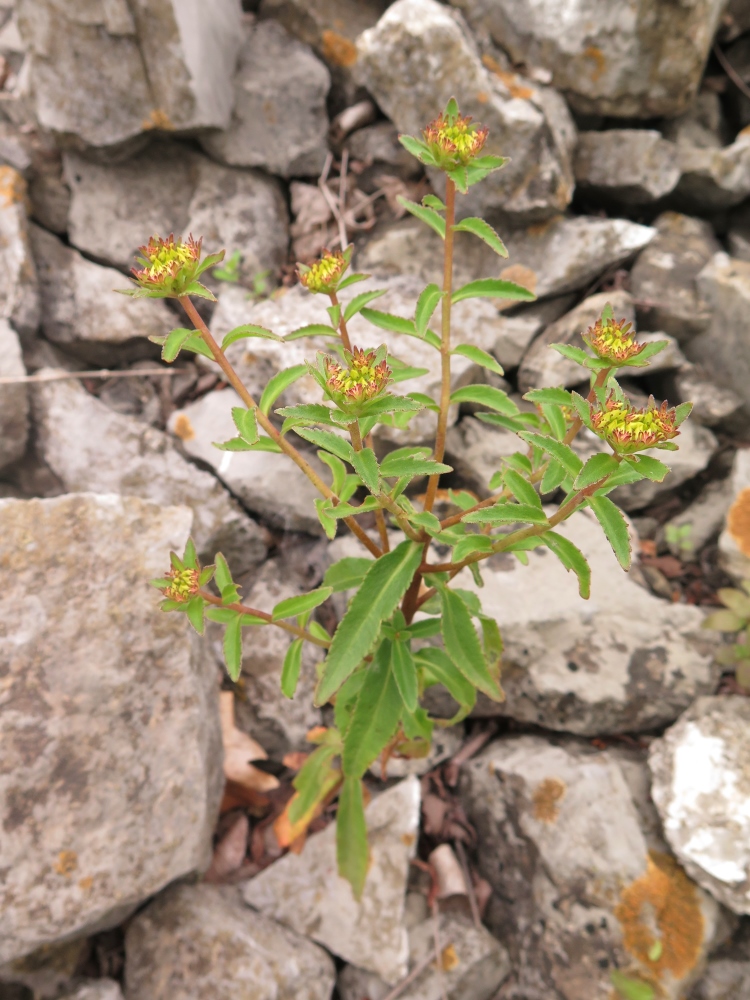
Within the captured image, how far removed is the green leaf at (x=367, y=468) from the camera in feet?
4.63

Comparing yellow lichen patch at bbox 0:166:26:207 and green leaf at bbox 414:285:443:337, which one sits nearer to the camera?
green leaf at bbox 414:285:443:337

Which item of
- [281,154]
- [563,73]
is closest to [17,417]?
[281,154]

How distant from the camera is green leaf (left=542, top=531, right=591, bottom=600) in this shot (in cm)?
153

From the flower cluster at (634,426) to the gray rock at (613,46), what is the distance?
115 inches

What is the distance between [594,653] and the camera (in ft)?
8.66

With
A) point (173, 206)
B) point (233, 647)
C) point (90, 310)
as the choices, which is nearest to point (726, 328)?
point (233, 647)

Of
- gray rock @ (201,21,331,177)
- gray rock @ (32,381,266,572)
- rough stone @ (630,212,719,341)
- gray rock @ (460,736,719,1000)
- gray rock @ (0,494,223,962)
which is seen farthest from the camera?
gray rock @ (201,21,331,177)

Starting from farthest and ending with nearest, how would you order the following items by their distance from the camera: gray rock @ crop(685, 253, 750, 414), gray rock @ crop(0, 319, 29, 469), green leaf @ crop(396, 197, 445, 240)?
gray rock @ crop(685, 253, 750, 414), gray rock @ crop(0, 319, 29, 469), green leaf @ crop(396, 197, 445, 240)

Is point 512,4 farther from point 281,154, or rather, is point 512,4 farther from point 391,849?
point 391,849

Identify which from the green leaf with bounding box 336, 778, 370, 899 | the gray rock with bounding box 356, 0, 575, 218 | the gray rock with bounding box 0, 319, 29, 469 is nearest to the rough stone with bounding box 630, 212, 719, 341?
the gray rock with bounding box 356, 0, 575, 218

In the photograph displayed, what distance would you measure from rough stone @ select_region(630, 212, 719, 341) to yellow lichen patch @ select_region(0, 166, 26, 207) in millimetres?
3230

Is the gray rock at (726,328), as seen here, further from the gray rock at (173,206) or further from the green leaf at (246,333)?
the green leaf at (246,333)

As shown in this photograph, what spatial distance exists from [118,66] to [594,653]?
3599 mm

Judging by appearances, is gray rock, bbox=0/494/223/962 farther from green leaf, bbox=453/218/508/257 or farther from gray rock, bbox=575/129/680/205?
gray rock, bbox=575/129/680/205
